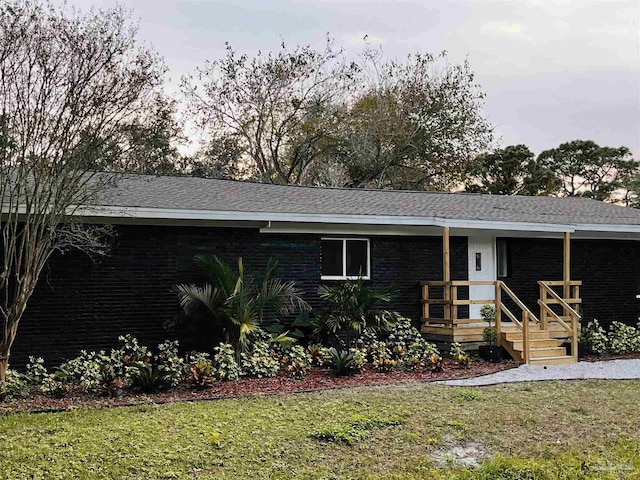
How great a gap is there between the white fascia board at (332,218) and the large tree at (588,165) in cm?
2644

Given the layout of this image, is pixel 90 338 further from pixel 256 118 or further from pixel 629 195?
pixel 629 195

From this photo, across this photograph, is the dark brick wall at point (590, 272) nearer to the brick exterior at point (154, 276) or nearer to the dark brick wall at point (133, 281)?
the brick exterior at point (154, 276)

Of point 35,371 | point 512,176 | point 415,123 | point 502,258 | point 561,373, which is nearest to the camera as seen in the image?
point 35,371

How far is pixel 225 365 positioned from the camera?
1212 centimetres

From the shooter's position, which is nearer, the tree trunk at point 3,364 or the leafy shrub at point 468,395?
the leafy shrub at point 468,395

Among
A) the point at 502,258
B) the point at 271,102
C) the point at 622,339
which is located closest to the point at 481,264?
the point at 502,258

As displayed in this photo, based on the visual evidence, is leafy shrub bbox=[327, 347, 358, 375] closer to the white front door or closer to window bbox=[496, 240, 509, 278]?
the white front door

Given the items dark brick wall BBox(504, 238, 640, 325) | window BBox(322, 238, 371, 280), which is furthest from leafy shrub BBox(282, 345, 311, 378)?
dark brick wall BBox(504, 238, 640, 325)

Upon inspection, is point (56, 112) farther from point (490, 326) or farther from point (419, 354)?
point (490, 326)

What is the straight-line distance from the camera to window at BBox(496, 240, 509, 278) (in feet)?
56.7

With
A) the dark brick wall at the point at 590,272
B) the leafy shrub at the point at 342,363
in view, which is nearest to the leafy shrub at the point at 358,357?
the leafy shrub at the point at 342,363

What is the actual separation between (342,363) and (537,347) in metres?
4.35

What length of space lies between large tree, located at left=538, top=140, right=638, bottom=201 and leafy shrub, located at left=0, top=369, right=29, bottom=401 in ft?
117

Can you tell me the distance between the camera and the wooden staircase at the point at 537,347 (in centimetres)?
1459
